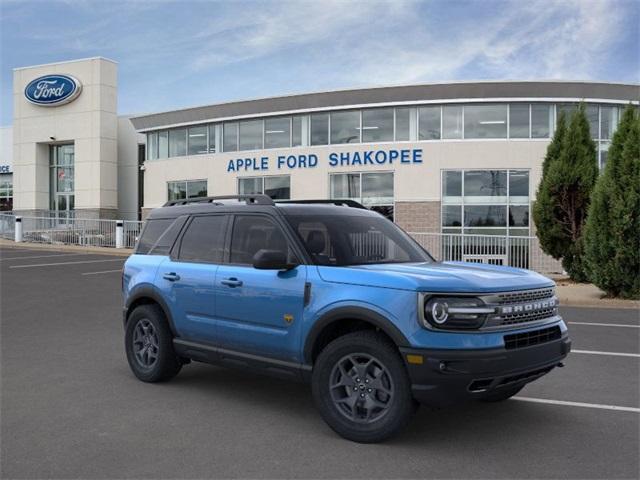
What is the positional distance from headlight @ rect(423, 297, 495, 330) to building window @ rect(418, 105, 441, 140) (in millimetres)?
21416

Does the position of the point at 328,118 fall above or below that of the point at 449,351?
above

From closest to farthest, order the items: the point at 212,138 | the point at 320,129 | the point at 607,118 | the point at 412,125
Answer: the point at 607,118 → the point at 412,125 → the point at 320,129 → the point at 212,138

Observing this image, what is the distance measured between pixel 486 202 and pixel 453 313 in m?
21.0

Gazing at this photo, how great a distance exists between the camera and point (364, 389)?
180 inches

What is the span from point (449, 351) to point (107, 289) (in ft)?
38.9

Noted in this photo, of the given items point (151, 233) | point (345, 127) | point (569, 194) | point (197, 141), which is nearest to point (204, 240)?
point (151, 233)

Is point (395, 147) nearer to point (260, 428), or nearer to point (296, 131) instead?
point (296, 131)

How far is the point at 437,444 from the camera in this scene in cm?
453

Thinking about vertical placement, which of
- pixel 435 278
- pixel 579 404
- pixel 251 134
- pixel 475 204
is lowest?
pixel 579 404

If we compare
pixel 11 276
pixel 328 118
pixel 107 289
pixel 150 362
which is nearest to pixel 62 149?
pixel 328 118

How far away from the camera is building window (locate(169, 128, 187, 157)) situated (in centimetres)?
3153

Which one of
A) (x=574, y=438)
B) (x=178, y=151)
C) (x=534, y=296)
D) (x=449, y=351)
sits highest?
(x=178, y=151)

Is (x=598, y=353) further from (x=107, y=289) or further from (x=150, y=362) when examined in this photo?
(x=107, y=289)

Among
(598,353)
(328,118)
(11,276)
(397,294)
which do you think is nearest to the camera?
(397,294)
